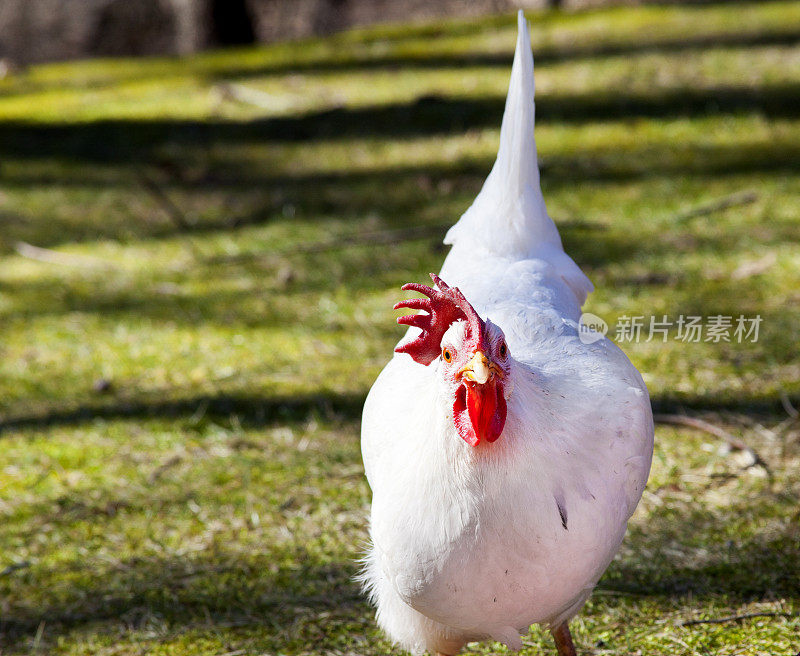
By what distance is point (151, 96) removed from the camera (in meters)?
8.28

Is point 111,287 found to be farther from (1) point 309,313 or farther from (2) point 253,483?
(2) point 253,483

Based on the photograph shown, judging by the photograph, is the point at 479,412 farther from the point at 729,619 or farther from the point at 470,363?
the point at 729,619

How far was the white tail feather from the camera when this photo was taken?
2.90 metres

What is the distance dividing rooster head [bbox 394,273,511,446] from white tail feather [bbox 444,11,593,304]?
982 mm

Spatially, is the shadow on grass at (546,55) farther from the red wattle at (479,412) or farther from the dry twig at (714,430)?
the red wattle at (479,412)

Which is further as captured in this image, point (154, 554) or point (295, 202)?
point (295, 202)

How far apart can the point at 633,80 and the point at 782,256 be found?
2.59 meters

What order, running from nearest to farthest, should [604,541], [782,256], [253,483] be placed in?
[604,541] → [253,483] → [782,256]

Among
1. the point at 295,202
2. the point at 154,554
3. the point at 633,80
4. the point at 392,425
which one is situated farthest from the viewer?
the point at 633,80

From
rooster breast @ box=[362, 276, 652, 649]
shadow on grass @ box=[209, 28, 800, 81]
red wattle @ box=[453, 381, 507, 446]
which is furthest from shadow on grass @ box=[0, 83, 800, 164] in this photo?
red wattle @ box=[453, 381, 507, 446]

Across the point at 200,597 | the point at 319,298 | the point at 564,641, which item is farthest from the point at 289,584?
the point at 319,298

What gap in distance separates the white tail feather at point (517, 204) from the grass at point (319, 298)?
3.37 ft

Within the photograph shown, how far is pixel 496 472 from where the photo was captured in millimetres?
1974

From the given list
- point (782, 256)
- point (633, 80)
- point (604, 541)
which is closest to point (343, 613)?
point (604, 541)
